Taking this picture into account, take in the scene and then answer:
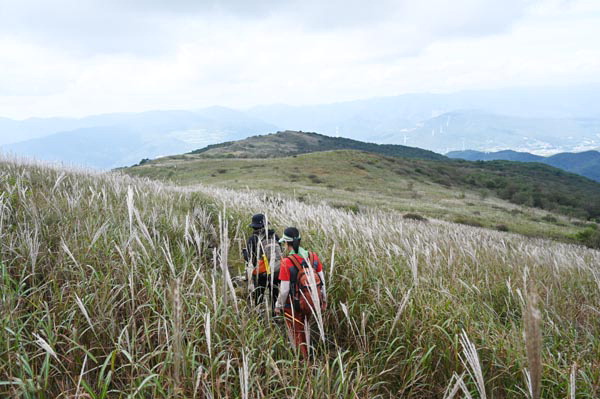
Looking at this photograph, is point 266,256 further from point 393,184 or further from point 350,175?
point 350,175

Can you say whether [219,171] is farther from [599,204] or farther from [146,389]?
[599,204]

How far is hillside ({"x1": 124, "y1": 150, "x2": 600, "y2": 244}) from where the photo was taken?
37.5 meters

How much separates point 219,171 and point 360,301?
173 feet

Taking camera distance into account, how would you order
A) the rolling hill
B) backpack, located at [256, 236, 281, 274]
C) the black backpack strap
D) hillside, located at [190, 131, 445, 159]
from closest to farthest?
backpack, located at [256, 236, 281, 274] → the black backpack strap → the rolling hill → hillside, located at [190, 131, 445, 159]

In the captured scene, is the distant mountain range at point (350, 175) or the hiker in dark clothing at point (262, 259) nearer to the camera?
the hiker in dark clothing at point (262, 259)

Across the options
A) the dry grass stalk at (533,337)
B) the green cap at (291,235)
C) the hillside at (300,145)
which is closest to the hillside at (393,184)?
the green cap at (291,235)

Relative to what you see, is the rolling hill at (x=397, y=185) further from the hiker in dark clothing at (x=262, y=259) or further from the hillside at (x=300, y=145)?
the hillside at (x=300, y=145)

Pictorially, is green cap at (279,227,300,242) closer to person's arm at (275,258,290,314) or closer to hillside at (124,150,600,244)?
person's arm at (275,258,290,314)

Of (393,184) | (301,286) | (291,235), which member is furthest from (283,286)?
(393,184)

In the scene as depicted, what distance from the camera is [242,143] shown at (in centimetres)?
12094

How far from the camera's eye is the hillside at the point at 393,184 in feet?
123

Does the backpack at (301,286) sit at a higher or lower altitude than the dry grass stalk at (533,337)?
lower

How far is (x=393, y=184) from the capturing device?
54.3 metres

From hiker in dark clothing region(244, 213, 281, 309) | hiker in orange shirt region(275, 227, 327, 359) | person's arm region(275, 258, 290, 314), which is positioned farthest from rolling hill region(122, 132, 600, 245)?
person's arm region(275, 258, 290, 314)
